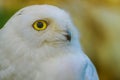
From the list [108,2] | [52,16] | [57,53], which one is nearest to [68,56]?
[57,53]

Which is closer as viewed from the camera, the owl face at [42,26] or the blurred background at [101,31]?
the owl face at [42,26]

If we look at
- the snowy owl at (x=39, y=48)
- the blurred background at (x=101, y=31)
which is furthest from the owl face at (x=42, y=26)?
the blurred background at (x=101, y=31)

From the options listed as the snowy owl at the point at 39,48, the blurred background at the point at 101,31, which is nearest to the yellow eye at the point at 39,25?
the snowy owl at the point at 39,48

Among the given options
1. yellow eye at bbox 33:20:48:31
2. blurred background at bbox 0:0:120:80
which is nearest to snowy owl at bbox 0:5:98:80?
yellow eye at bbox 33:20:48:31

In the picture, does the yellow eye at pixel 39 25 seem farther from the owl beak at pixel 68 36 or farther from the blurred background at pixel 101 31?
the blurred background at pixel 101 31

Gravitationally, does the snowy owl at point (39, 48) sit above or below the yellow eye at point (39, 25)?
below
